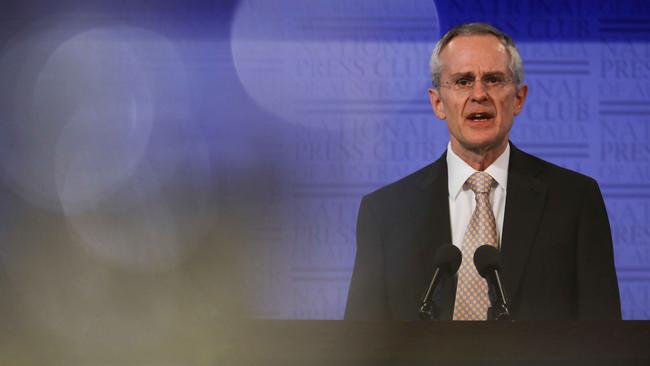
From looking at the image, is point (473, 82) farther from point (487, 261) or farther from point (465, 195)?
point (487, 261)

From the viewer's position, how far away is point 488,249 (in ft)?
3.93

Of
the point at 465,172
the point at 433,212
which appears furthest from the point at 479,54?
the point at 433,212

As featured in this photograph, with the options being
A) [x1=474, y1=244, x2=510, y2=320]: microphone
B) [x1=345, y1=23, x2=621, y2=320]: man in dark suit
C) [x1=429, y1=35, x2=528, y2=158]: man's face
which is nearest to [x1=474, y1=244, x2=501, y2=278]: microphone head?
[x1=474, y1=244, x2=510, y2=320]: microphone

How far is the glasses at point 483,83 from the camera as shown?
190 centimetres

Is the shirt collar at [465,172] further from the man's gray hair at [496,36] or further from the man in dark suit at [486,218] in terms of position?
the man's gray hair at [496,36]

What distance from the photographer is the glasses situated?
6.23 ft

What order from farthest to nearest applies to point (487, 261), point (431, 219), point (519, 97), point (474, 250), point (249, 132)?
1. point (249, 132)
2. point (519, 97)
3. point (431, 219)
4. point (474, 250)
5. point (487, 261)

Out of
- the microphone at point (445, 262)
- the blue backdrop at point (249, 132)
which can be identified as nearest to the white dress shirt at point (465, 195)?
the microphone at point (445, 262)

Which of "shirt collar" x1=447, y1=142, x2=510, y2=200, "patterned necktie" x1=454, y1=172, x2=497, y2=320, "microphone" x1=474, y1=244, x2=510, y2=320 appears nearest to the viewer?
"microphone" x1=474, y1=244, x2=510, y2=320

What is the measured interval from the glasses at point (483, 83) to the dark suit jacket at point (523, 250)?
0.16 metres

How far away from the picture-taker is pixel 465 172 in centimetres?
184

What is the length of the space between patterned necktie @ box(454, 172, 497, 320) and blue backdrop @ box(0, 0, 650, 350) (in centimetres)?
107

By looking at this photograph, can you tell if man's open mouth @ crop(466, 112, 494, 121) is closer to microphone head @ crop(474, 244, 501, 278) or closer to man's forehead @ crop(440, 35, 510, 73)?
man's forehead @ crop(440, 35, 510, 73)

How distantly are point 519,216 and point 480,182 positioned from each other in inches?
4.8
